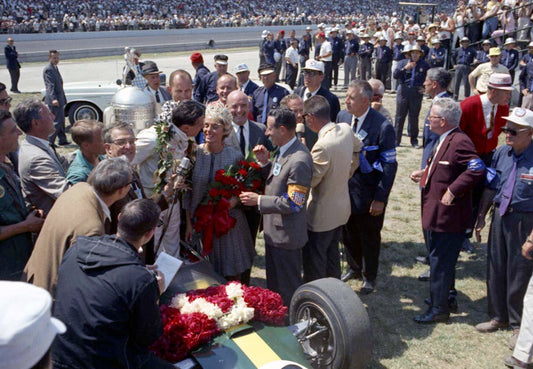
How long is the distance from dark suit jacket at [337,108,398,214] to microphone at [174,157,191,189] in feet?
6.32

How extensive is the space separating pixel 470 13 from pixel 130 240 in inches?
756

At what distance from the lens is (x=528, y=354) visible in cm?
407

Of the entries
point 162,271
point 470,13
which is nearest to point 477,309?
point 162,271

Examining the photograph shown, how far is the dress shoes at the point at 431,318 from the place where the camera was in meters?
4.93

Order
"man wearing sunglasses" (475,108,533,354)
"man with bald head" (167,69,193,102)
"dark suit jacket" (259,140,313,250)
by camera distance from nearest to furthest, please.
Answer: "dark suit jacket" (259,140,313,250) < "man wearing sunglasses" (475,108,533,354) < "man with bald head" (167,69,193,102)

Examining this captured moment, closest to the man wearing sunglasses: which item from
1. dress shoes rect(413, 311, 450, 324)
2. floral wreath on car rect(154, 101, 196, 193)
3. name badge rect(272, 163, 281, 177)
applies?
dress shoes rect(413, 311, 450, 324)

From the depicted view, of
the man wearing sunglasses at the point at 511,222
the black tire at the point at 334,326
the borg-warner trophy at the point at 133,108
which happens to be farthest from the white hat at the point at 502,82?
the borg-warner trophy at the point at 133,108

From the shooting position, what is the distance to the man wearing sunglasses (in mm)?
4414

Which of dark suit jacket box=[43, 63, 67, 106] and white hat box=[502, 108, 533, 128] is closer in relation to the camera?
white hat box=[502, 108, 533, 128]

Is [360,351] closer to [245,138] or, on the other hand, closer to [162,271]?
[162,271]

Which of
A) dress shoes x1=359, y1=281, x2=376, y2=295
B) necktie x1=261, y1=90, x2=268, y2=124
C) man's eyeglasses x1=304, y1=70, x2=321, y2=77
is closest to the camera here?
dress shoes x1=359, y1=281, x2=376, y2=295

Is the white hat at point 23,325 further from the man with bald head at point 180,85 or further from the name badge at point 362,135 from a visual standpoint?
the man with bald head at point 180,85

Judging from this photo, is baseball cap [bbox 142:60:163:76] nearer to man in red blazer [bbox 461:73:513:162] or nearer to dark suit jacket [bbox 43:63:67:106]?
man in red blazer [bbox 461:73:513:162]

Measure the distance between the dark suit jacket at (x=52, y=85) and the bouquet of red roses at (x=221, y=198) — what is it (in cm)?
807
